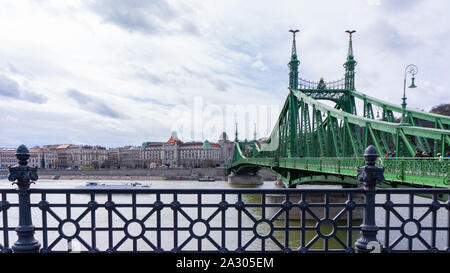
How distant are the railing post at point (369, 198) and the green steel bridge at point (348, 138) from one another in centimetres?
584

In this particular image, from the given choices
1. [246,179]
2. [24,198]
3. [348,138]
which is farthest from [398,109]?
[246,179]

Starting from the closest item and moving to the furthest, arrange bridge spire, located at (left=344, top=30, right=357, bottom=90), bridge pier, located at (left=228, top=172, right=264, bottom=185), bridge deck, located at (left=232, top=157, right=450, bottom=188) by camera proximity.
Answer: bridge deck, located at (left=232, top=157, right=450, bottom=188) < bridge spire, located at (left=344, top=30, right=357, bottom=90) < bridge pier, located at (left=228, top=172, right=264, bottom=185)

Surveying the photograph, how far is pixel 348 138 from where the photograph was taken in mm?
27531

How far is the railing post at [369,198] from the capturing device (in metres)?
3.52

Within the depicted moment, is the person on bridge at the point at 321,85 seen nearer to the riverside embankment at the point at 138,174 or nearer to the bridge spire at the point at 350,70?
the bridge spire at the point at 350,70

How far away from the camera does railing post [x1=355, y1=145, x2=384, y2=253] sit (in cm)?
352

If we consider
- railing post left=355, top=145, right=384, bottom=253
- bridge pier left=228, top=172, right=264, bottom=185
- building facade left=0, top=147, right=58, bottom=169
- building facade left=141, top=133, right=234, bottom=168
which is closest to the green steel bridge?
railing post left=355, top=145, right=384, bottom=253

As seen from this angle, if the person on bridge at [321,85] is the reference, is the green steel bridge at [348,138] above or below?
below

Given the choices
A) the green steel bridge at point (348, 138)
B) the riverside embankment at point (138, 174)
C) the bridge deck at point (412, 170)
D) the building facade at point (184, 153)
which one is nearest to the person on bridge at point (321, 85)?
the green steel bridge at point (348, 138)

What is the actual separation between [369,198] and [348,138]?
25952 mm

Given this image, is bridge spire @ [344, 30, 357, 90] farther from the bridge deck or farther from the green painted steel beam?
the bridge deck

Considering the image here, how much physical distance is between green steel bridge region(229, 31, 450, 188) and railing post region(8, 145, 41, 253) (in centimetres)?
944
